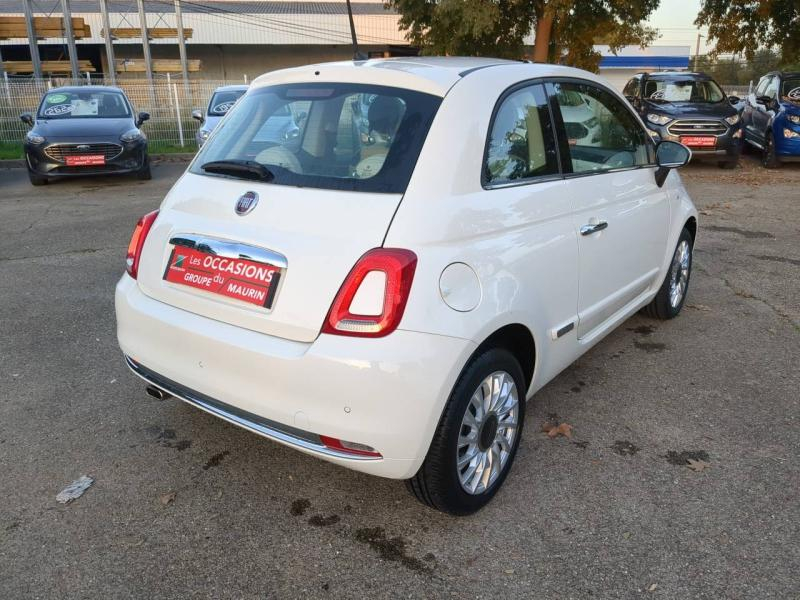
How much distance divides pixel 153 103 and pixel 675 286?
50.3 feet

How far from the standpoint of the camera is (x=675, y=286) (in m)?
4.96

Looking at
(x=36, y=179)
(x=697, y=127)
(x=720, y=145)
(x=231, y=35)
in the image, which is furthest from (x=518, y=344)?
(x=231, y=35)

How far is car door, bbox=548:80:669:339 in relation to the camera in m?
3.31

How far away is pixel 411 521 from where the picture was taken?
9.04 feet

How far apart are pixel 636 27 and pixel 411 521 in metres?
18.1

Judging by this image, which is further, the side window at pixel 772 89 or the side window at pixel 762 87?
the side window at pixel 762 87

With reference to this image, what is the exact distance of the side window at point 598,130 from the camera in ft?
11.1

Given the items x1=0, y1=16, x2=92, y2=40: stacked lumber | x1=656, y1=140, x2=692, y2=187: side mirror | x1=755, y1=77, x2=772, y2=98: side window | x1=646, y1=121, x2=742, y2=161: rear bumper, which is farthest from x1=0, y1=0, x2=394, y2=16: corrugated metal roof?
x1=656, y1=140, x2=692, y2=187: side mirror

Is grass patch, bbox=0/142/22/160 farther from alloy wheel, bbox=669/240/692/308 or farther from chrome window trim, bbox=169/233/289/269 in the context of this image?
alloy wheel, bbox=669/240/692/308

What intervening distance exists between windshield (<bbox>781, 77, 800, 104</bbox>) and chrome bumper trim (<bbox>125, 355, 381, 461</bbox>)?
1417 cm

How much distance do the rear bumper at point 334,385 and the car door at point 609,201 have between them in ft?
3.96

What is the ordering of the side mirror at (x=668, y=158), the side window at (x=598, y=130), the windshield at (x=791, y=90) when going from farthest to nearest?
the windshield at (x=791, y=90), the side mirror at (x=668, y=158), the side window at (x=598, y=130)

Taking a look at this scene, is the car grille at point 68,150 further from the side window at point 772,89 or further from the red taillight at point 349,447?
the side window at point 772,89

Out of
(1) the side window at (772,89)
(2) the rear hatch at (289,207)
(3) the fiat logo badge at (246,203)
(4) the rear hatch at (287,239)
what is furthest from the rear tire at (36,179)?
(1) the side window at (772,89)
